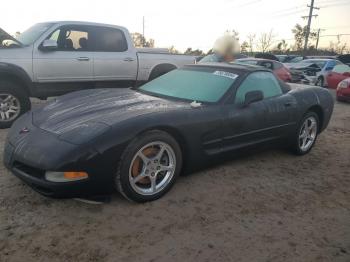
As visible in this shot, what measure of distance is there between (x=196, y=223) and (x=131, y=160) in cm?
80

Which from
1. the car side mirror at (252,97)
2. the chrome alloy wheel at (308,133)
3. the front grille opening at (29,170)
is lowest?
the chrome alloy wheel at (308,133)

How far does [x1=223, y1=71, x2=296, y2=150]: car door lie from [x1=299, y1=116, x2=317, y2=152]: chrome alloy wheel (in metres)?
0.45

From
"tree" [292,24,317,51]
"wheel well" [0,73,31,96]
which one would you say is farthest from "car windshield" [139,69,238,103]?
"tree" [292,24,317,51]

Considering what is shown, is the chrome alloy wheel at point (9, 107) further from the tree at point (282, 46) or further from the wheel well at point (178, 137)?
the tree at point (282, 46)

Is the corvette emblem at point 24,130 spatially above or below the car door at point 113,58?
below

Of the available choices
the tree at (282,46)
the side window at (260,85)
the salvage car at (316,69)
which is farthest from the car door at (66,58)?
the tree at (282,46)

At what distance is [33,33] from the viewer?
689cm

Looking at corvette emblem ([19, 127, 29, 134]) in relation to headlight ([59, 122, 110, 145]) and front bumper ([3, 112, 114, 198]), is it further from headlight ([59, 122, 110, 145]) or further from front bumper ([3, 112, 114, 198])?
headlight ([59, 122, 110, 145])

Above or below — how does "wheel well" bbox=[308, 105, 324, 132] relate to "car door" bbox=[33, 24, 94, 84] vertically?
below

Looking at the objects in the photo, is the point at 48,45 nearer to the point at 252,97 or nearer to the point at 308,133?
the point at 252,97

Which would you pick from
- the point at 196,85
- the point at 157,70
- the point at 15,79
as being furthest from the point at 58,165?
the point at 157,70

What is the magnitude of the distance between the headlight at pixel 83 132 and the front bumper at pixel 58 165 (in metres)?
0.06

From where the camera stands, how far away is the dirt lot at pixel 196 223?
9.20 ft

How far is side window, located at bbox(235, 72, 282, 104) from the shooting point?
4434mm
